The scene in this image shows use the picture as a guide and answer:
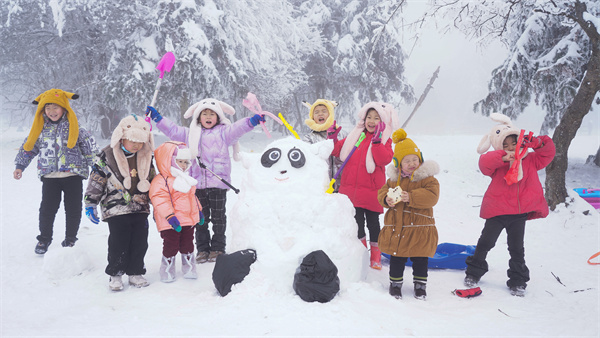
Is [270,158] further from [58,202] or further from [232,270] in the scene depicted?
[58,202]

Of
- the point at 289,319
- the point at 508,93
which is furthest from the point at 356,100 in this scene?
the point at 289,319

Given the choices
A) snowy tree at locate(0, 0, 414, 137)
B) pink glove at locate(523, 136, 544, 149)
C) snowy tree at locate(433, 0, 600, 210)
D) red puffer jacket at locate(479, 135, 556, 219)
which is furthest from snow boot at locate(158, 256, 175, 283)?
snowy tree at locate(0, 0, 414, 137)

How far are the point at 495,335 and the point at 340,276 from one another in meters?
1.09

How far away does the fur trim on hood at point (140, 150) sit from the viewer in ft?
10.2

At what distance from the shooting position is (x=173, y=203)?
3260mm

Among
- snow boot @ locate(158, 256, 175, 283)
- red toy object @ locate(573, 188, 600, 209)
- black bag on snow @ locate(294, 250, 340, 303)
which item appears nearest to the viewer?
black bag on snow @ locate(294, 250, 340, 303)

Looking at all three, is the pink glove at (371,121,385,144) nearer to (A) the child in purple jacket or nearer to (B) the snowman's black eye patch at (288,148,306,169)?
(B) the snowman's black eye patch at (288,148,306,169)

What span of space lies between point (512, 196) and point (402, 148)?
1101 millimetres

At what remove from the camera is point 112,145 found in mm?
3096

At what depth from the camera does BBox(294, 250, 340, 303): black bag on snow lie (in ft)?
8.31

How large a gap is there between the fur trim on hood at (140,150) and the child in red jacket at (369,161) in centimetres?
179

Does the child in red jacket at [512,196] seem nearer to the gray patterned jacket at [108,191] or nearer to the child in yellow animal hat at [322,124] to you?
the child in yellow animal hat at [322,124]

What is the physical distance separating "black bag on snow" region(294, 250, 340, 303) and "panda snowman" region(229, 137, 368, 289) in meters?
0.11

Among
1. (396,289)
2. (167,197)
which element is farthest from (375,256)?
(167,197)
